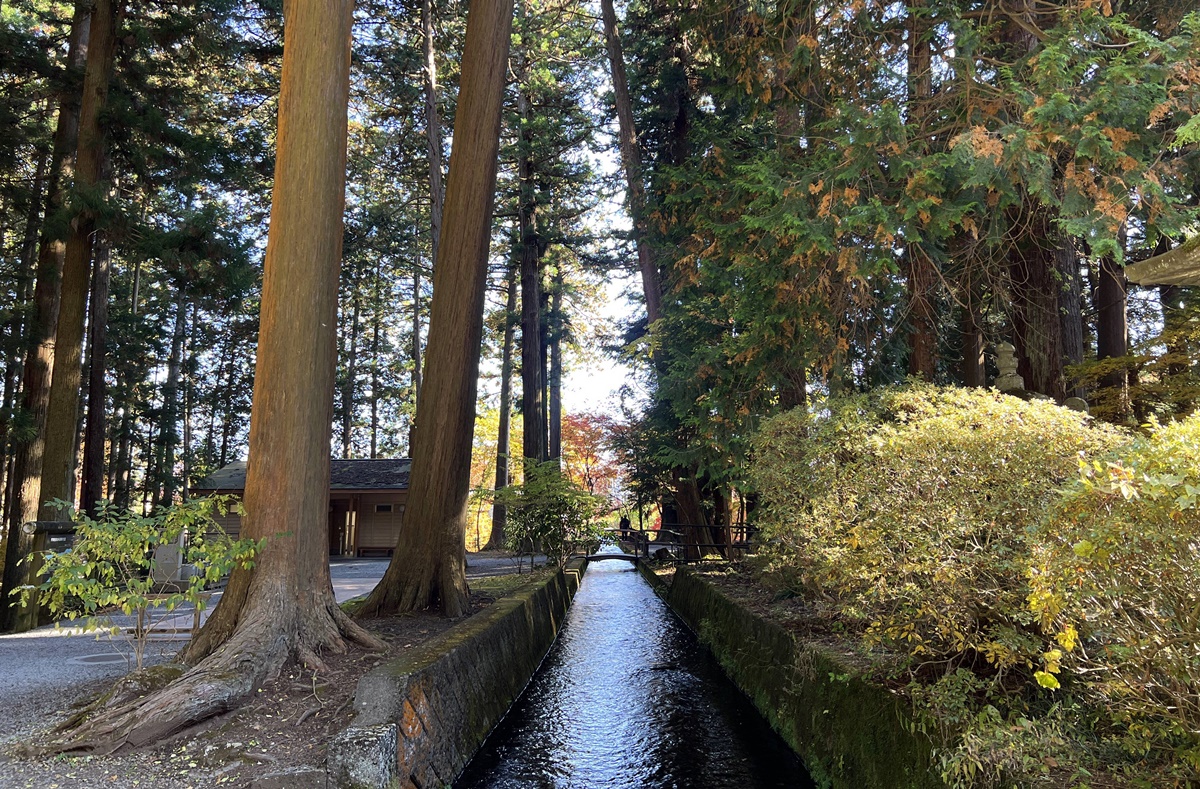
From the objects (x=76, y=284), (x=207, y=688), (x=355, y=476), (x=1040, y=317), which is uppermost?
(x=76, y=284)

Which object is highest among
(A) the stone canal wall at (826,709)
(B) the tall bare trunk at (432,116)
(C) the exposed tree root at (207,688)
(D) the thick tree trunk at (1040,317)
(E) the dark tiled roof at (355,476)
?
(B) the tall bare trunk at (432,116)

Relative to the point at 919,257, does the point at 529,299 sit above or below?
above

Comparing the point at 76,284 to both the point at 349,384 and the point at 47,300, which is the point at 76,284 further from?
the point at 349,384

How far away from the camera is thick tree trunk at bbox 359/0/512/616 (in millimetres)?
8484

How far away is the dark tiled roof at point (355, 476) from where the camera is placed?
22.6 metres

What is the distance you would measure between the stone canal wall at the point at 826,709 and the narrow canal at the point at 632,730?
250mm

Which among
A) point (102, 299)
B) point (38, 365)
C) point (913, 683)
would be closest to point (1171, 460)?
point (913, 683)

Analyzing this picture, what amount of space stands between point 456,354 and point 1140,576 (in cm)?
724

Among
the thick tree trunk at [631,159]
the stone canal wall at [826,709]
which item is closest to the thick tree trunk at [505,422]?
the thick tree trunk at [631,159]

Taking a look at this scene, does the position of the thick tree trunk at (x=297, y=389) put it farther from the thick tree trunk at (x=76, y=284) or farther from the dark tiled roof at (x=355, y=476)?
the dark tiled roof at (x=355, y=476)

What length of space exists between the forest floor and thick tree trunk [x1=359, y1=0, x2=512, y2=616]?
8.63ft

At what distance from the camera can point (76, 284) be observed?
10352 millimetres

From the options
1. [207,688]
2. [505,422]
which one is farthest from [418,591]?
[505,422]

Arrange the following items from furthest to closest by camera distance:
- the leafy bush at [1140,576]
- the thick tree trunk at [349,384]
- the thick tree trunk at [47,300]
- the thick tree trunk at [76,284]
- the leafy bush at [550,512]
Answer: the thick tree trunk at [349,384] < the leafy bush at [550,512] < the thick tree trunk at [47,300] < the thick tree trunk at [76,284] < the leafy bush at [1140,576]
